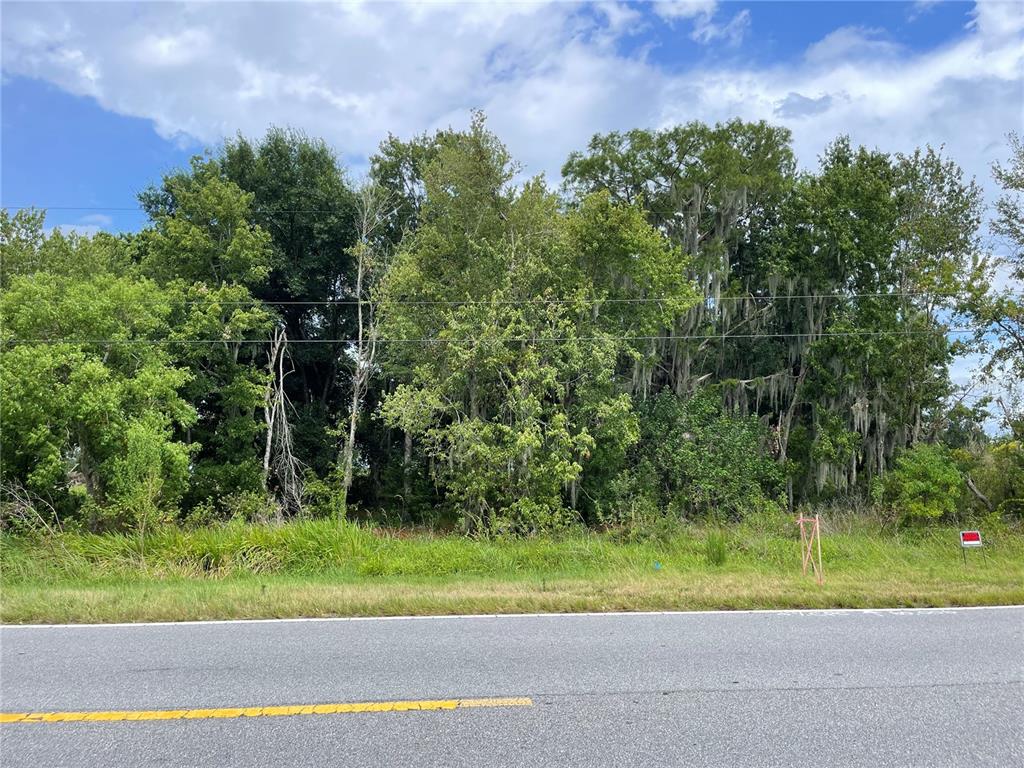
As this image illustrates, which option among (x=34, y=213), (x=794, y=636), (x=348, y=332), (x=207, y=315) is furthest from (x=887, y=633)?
(x=34, y=213)

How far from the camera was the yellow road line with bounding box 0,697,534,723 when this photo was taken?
4.36 meters

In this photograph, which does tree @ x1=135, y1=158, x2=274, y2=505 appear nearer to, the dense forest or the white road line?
the dense forest

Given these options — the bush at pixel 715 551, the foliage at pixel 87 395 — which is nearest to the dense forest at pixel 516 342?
the foliage at pixel 87 395

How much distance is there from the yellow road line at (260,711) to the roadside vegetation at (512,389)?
10.9 ft

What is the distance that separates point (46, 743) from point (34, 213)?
26794mm

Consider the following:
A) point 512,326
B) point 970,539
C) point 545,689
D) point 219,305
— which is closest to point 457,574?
point 545,689

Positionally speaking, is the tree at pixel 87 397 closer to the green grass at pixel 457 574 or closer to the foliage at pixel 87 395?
the foliage at pixel 87 395

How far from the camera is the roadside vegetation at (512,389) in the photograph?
1113 centimetres

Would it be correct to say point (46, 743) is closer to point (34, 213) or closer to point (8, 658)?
point (8, 658)

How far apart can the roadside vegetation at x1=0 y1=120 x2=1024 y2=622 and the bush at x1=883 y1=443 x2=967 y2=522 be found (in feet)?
0.28

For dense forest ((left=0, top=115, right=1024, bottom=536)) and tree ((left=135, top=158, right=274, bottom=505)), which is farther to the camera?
tree ((left=135, top=158, right=274, bottom=505))

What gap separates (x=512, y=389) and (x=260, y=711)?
1402 centimetres

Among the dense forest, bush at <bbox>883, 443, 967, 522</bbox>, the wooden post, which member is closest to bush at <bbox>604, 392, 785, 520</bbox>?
the dense forest

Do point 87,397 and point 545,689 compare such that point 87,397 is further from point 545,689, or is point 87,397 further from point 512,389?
point 545,689
